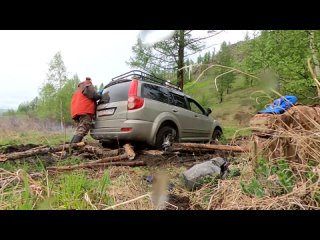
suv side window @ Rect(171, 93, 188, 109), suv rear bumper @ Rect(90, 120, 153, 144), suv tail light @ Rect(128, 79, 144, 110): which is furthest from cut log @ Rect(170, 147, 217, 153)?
suv side window @ Rect(171, 93, 188, 109)

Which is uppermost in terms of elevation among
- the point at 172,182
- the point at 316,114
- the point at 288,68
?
the point at 288,68

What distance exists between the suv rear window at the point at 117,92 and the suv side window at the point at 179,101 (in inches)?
66.0

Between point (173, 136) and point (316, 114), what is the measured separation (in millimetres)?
5053

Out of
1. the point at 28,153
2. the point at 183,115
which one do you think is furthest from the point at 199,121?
the point at 28,153

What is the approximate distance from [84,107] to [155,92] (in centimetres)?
202

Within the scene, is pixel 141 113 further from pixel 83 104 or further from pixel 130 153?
pixel 83 104

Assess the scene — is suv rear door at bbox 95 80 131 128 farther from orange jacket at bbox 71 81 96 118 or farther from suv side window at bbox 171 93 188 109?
suv side window at bbox 171 93 188 109

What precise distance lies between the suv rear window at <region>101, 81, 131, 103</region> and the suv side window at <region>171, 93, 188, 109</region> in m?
1.68

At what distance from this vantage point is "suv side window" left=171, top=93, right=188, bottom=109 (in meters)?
8.75

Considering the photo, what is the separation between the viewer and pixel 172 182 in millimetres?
4352

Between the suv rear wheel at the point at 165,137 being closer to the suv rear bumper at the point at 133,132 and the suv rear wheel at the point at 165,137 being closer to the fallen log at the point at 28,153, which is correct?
the suv rear bumper at the point at 133,132
